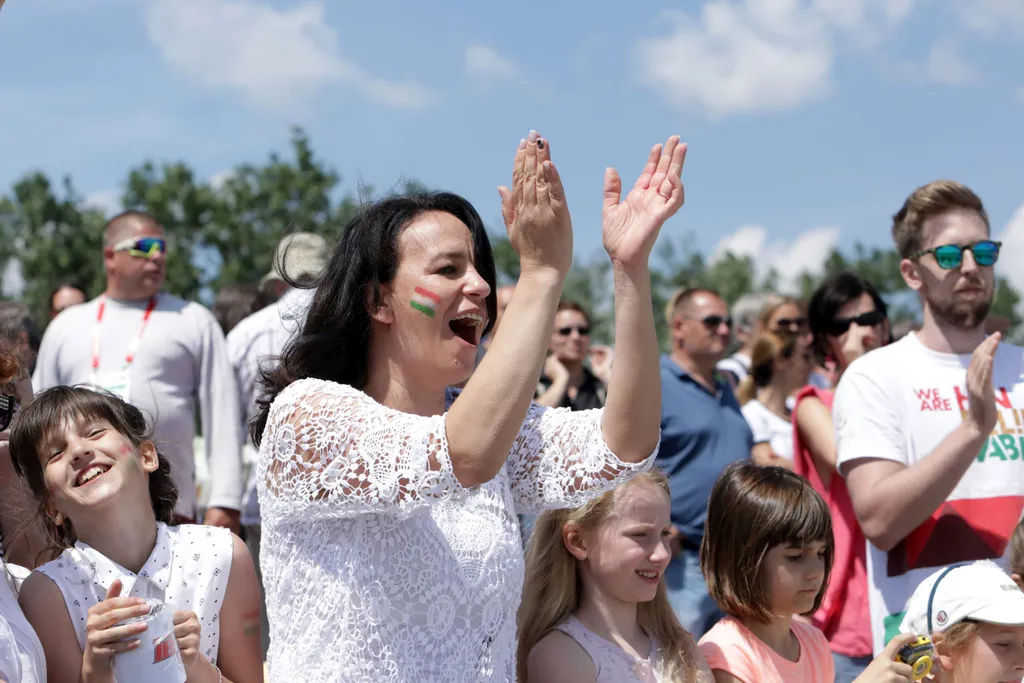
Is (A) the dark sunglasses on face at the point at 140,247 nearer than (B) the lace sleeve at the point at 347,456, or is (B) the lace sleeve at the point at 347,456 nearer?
(B) the lace sleeve at the point at 347,456

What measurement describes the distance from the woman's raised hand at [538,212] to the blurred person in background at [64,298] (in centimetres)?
622

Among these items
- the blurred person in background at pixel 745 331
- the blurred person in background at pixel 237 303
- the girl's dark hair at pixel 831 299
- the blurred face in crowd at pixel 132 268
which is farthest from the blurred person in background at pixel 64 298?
the girl's dark hair at pixel 831 299

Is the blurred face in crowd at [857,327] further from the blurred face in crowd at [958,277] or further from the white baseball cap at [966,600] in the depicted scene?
the white baseball cap at [966,600]

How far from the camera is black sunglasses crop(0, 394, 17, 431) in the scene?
2.50m

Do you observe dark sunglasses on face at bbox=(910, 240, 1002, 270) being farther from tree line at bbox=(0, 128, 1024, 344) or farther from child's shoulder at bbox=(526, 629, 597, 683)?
tree line at bbox=(0, 128, 1024, 344)

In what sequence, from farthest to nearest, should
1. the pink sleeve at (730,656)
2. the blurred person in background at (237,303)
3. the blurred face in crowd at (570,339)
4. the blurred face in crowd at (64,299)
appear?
the blurred face in crowd at (64,299)
the blurred face in crowd at (570,339)
the blurred person in background at (237,303)
the pink sleeve at (730,656)

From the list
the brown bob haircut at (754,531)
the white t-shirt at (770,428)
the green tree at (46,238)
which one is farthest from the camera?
the green tree at (46,238)

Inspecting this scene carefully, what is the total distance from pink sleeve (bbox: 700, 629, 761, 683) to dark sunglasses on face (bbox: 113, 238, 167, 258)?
3.42m

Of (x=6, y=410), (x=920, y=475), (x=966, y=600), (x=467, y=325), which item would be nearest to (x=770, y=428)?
(x=920, y=475)

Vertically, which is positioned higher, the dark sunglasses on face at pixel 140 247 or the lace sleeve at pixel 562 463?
the dark sunglasses on face at pixel 140 247

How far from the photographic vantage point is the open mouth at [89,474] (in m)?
2.71

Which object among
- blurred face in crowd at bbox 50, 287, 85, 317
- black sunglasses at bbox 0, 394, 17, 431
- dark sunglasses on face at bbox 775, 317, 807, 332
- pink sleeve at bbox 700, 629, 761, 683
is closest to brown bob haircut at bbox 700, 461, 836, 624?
pink sleeve at bbox 700, 629, 761, 683

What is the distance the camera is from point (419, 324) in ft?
8.04

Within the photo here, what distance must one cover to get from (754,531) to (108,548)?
189 centimetres
